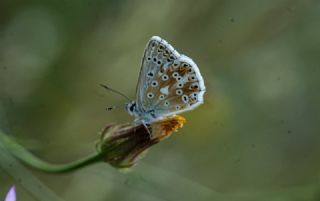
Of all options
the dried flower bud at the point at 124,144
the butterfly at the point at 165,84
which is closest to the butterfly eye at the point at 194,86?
the butterfly at the point at 165,84

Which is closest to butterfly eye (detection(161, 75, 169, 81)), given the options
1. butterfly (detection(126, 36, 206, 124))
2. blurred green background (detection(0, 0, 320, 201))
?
butterfly (detection(126, 36, 206, 124))

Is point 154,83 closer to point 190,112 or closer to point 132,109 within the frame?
point 132,109

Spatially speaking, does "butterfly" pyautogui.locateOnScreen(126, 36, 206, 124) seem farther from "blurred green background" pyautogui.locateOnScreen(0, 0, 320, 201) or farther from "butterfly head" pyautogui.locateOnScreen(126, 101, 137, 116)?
"blurred green background" pyautogui.locateOnScreen(0, 0, 320, 201)

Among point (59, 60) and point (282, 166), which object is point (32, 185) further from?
point (282, 166)

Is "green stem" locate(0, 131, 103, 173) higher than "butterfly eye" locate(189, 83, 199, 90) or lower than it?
lower

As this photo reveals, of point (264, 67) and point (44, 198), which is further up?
point (264, 67)

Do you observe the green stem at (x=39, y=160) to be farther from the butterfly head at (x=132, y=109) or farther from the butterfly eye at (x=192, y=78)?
the butterfly eye at (x=192, y=78)

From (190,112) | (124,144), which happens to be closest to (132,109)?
(124,144)

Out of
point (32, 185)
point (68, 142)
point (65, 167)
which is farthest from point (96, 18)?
point (65, 167)
